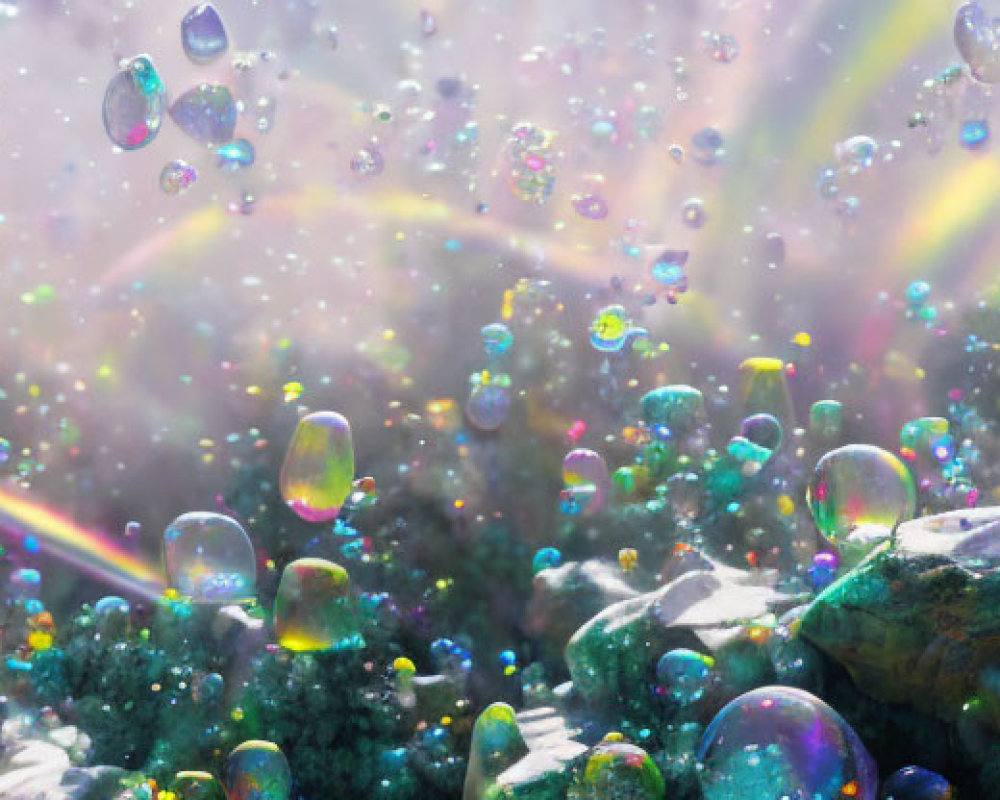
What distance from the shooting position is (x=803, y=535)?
6.37 m

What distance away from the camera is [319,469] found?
4.64 m

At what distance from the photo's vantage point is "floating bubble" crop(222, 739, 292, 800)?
3.93m

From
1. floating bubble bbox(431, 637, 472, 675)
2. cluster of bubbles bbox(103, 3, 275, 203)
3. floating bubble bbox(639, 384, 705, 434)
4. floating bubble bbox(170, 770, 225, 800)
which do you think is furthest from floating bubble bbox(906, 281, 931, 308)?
floating bubble bbox(170, 770, 225, 800)

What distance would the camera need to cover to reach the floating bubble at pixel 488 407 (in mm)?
6980

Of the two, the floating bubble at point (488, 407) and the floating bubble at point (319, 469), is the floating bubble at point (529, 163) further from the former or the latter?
the floating bubble at point (319, 469)

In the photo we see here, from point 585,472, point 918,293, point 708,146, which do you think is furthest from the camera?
point 918,293

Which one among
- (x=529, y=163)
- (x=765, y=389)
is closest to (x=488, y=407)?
(x=529, y=163)

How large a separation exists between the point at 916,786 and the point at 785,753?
66 centimetres

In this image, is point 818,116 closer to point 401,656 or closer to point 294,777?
point 401,656

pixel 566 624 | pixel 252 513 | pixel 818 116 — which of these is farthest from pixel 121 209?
pixel 818 116

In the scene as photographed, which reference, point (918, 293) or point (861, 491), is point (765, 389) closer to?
point (918, 293)

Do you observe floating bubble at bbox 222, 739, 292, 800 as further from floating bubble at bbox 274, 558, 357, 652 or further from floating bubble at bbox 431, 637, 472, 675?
floating bubble at bbox 431, 637, 472, 675

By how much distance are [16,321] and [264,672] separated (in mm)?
4536

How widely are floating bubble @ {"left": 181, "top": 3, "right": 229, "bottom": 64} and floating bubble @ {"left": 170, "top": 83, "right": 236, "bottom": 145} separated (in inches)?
9.5
